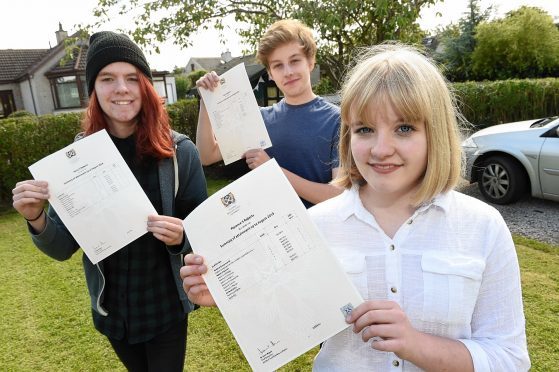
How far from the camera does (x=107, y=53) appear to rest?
178 centimetres

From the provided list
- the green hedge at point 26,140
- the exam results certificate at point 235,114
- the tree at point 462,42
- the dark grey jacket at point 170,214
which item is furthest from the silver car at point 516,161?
the tree at point 462,42

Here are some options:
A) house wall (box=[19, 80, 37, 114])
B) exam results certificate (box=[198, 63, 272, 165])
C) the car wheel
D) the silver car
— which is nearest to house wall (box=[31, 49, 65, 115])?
house wall (box=[19, 80, 37, 114])

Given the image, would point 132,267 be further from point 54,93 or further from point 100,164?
point 54,93

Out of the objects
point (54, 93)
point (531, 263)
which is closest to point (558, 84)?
point (531, 263)

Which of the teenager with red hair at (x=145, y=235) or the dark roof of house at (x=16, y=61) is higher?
the dark roof of house at (x=16, y=61)

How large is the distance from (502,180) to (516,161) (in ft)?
1.18

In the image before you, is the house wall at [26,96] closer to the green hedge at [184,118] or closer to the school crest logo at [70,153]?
the green hedge at [184,118]

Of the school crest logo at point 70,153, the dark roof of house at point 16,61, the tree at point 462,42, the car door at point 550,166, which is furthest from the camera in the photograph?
the dark roof of house at point 16,61

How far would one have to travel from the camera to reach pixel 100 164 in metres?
1.74

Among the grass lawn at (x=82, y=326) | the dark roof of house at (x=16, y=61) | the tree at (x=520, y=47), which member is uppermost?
the dark roof of house at (x=16, y=61)

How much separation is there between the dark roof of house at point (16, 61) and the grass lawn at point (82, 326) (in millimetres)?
27535

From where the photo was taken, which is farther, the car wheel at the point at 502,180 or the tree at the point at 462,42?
the tree at the point at 462,42

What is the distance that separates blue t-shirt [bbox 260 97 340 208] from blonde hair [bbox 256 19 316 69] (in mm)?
318

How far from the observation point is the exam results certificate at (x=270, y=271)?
1123mm
